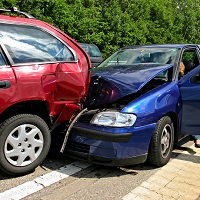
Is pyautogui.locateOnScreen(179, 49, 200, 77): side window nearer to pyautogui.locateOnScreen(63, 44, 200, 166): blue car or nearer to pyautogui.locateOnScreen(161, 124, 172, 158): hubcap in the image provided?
pyautogui.locateOnScreen(63, 44, 200, 166): blue car

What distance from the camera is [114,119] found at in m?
3.64

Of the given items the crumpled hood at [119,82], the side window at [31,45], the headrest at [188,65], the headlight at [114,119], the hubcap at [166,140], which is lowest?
the hubcap at [166,140]

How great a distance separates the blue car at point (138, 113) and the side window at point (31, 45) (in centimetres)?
73

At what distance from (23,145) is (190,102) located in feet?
7.57

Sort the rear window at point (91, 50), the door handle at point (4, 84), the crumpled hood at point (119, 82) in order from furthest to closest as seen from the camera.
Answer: the rear window at point (91, 50), the crumpled hood at point (119, 82), the door handle at point (4, 84)

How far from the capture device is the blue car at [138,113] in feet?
11.8

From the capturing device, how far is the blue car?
3.59 m

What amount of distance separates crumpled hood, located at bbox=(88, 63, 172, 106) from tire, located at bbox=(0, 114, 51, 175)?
2.76 feet

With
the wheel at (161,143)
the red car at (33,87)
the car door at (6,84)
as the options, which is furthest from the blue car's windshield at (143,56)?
the car door at (6,84)

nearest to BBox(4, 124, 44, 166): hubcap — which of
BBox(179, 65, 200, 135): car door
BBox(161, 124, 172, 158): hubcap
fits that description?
BBox(161, 124, 172, 158): hubcap

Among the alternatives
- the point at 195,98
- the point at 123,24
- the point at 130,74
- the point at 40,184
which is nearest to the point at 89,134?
the point at 40,184

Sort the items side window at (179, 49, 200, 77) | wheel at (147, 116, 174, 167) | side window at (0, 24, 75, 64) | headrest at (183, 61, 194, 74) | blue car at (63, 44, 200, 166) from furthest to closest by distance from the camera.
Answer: headrest at (183, 61, 194, 74), side window at (179, 49, 200, 77), wheel at (147, 116, 174, 167), blue car at (63, 44, 200, 166), side window at (0, 24, 75, 64)

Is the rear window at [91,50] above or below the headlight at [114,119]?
above

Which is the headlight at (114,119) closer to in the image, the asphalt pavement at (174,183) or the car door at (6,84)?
the asphalt pavement at (174,183)
